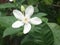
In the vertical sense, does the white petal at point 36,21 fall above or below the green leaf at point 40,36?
above

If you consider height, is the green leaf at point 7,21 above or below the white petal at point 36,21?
below

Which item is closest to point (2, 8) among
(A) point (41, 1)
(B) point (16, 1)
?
(B) point (16, 1)

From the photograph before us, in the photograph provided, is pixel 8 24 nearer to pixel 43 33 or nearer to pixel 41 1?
pixel 43 33

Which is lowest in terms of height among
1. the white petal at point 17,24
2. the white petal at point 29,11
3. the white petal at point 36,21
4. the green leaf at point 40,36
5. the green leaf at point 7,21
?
the green leaf at point 40,36


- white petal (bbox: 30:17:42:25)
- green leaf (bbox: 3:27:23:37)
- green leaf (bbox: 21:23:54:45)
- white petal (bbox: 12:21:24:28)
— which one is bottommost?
green leaf (bbox: 21:23:54:45)
